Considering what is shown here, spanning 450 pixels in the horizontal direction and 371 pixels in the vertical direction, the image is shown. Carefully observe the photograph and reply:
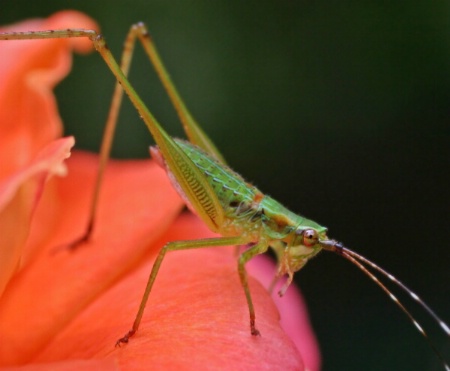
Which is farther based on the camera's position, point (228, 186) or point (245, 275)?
point (228, 186)

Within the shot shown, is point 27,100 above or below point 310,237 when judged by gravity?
above

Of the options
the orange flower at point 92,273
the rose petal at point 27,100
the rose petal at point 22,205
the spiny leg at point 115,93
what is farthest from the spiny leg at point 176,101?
the rose petal at point 22,205

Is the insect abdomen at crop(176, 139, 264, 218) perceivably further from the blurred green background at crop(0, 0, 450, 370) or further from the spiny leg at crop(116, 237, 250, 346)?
the blurred green background at crop(0, 0, 450, 370)

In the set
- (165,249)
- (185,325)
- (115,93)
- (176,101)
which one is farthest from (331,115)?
(185,325)

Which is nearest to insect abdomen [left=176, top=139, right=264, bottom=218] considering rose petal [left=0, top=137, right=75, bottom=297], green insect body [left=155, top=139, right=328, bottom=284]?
green insect body [left=155, top=139, right=328, bottom=284]

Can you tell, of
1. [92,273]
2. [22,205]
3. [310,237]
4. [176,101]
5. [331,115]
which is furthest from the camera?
[331,115]

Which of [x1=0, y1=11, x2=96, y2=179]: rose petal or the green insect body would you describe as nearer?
[x1=0, y1=11, x2=96, y2=179]: rose petal

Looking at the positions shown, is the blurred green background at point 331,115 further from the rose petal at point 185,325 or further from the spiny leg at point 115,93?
the rose petal at point 185,325

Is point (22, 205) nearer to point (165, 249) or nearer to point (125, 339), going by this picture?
point (125, 339)
